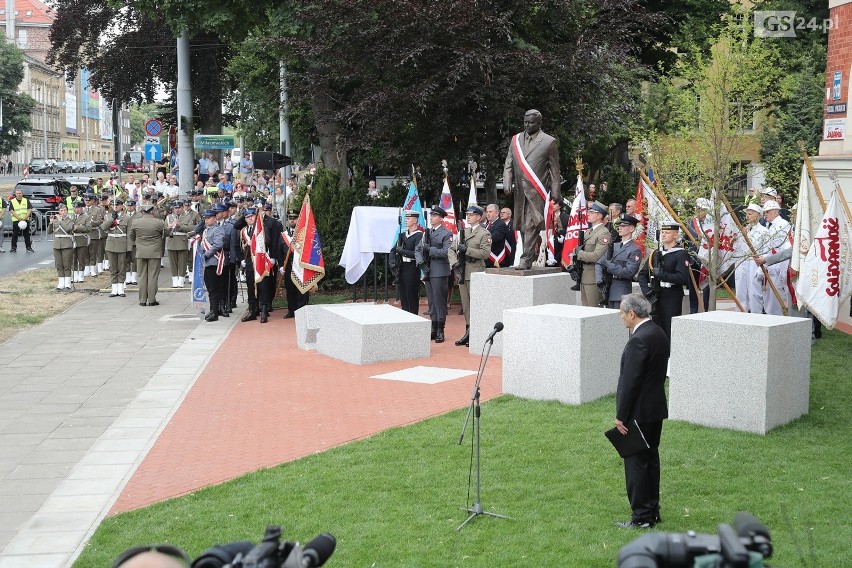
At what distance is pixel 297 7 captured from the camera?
23.0 meters

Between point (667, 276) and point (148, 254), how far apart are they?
41.1 ft

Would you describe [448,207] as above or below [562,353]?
above

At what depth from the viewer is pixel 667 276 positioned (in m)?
13.6

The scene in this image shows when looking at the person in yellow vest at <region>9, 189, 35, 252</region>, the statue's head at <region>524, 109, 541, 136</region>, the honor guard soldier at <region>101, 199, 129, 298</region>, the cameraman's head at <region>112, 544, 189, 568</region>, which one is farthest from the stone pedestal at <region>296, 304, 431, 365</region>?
the person in yellow vest at <region>9, 189, 35, 252</region>

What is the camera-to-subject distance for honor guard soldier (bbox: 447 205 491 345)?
17594 mm

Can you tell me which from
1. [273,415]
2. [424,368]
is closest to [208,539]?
[273,415]

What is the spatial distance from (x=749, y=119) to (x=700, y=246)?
176 cm

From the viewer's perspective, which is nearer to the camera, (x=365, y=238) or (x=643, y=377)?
(x=643, y=377)

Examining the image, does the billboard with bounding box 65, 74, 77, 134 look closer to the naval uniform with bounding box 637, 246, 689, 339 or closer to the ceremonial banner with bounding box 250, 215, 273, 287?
the ceremonial banner with bounding box 250, 215, 273, 287

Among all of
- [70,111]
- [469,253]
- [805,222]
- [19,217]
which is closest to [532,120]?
[469,253]

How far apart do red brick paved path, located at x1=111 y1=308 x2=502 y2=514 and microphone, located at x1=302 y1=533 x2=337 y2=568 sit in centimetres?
599

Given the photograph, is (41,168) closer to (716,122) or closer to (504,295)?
(504,295)

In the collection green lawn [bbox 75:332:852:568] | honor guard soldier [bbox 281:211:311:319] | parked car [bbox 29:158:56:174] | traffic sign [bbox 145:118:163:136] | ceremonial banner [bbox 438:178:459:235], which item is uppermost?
A: traffic sign [bbox 145:118:163:136]

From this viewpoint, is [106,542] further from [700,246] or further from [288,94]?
[288,94]
